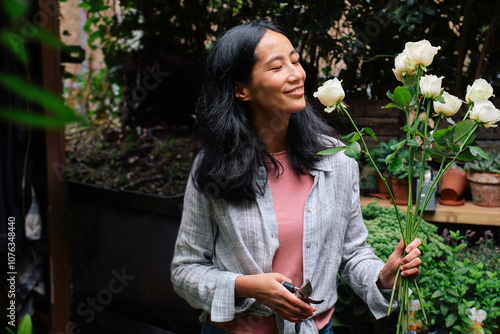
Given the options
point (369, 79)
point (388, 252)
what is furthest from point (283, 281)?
point (369, 79)

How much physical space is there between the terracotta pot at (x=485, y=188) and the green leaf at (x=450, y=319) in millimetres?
635

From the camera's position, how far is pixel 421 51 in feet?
3.59

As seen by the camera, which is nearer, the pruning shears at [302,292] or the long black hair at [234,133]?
the pruning shears at [302,292]

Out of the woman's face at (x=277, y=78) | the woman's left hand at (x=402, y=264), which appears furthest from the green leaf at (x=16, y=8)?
the woman's face at (x=277, y=78)

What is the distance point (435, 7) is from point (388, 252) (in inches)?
52.2

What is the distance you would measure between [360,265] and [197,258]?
517mm

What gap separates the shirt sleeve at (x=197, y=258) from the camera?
59.3 inches

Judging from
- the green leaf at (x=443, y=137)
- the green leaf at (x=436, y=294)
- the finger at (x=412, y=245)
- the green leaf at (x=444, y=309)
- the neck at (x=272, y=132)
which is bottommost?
the green leaf at (x=444, y=309)

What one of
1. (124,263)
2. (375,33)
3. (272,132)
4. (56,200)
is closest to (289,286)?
(272,132)

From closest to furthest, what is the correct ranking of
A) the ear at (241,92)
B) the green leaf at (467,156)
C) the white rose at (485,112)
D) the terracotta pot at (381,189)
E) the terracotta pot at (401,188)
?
1. the white rose at (485,112)
2. the green leaf at (467,156)
3. the ear at (241,92)
4. the terracotta pot at (401,188)
5. the terracotta pot at (381,189)

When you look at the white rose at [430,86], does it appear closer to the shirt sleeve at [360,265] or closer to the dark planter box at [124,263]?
the shirt sleeve at [360,265]

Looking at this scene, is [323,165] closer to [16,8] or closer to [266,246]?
[266,246]

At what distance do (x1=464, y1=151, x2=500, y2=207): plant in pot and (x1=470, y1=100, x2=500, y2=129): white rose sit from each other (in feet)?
4.13

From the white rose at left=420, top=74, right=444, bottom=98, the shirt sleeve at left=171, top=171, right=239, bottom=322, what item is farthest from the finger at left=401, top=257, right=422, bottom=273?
the shirt sleeve at left=171, top=171, right=239, bottom=322
